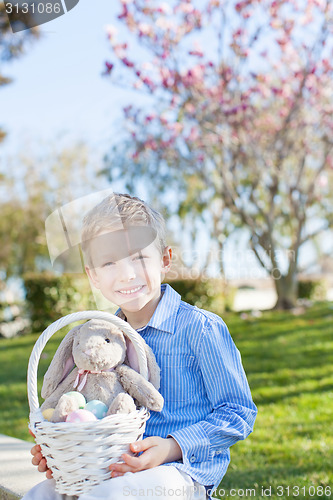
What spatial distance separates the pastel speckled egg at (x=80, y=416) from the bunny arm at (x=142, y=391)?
0.15 metres

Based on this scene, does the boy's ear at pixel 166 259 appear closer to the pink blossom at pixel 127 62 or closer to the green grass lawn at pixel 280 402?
the green grass lawn at pixel 280 402

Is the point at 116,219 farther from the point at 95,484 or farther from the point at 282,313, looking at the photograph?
the point at 282,313

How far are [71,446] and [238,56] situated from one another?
7.76 meters

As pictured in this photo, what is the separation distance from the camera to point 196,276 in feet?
34.0

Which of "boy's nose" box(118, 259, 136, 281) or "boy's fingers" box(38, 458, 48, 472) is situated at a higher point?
"boy's nose" box(118, 259, 136, 281)

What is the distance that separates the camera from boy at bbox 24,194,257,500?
5.51 ft

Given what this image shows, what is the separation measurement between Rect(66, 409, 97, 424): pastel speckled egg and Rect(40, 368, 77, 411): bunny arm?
0.56 feet

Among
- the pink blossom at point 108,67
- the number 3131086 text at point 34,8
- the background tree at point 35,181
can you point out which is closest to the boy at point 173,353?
the number 3131086 text at point 34,8

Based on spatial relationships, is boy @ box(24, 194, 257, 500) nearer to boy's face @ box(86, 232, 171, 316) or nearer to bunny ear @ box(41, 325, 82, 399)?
boy's face @ box(86, 232, 171, 316)

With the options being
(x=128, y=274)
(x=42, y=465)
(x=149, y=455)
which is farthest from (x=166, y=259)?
(x=42, y=465)

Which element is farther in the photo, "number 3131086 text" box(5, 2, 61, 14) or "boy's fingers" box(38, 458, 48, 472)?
"number 3131086 text" box(5, 2, 61, 14)

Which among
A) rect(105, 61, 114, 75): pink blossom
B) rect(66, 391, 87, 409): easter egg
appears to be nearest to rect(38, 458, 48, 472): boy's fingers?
rect(66, 391, 87, 409): easter egg

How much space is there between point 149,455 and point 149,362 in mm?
272

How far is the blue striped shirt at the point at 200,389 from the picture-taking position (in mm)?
1688
